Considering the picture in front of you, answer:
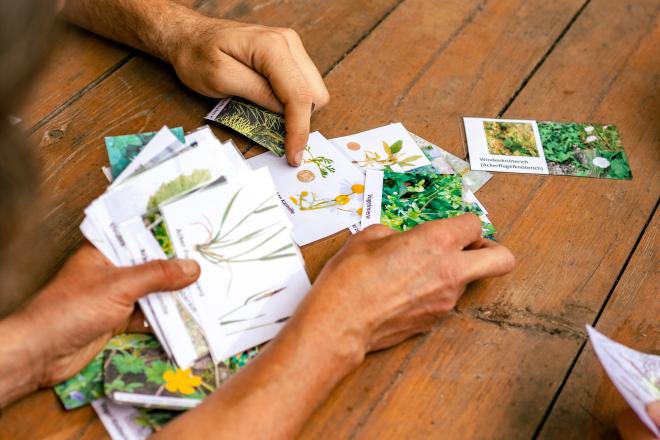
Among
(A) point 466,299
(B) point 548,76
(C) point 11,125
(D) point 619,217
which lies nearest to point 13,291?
(C) point 11,125

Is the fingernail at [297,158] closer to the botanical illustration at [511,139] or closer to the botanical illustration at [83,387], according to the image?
the botanical illustration at [511,139]

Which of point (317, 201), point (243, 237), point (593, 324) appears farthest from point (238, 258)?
point (593, 324)

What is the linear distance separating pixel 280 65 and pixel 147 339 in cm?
64

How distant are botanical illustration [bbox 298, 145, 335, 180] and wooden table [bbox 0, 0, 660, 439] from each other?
9cm

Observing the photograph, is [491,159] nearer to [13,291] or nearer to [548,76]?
[548,76]

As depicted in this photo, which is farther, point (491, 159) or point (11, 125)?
point (491, 159)

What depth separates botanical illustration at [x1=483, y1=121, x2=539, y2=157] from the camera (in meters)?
1.47

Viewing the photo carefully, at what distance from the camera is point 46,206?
131cm

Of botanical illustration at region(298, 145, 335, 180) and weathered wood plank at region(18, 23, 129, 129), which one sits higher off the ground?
weathered wood plank at region(18, 23, 129, 129)

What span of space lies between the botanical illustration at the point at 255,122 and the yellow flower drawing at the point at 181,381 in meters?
0.54

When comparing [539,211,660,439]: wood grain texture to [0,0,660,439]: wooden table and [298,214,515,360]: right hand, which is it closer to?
[0,0,660,439]: wooden table

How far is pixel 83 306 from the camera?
0.98 meters

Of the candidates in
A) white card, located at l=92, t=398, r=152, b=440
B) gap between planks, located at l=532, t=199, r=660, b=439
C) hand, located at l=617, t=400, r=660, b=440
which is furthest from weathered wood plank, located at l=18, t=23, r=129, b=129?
hand, located at l=617, t=400, r=660, b=440

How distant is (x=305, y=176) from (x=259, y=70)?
0.84 feet
